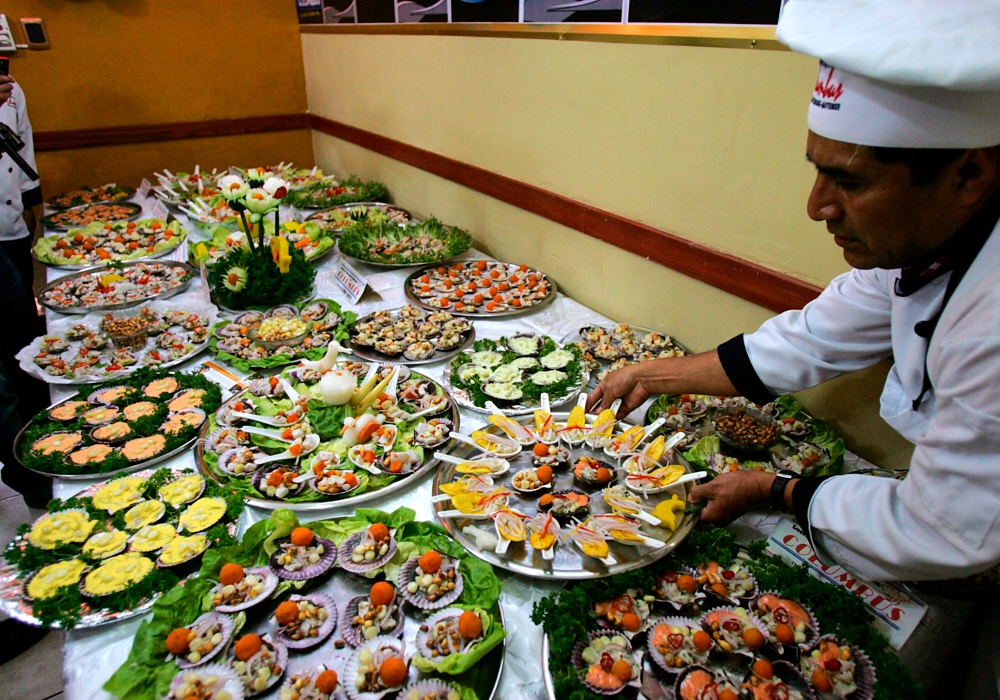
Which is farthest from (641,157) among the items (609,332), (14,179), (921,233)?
(14,179)

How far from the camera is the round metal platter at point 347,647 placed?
128 centimetres

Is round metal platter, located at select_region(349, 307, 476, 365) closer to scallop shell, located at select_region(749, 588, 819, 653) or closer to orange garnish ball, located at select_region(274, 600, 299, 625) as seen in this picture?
orange garnish ball, located at select_region(274, 600, 299, 625)

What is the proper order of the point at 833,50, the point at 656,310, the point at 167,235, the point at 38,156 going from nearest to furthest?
the point at 833,50 → the point at 656,310 → the point at 167,235 → the point at 38,156

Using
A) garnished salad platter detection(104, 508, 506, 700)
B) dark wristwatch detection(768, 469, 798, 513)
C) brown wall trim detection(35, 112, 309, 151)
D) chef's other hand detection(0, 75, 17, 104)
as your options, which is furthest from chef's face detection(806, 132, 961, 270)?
brown wall trim detection(35, 112, 309, 151)

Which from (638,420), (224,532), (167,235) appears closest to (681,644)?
(638,420)

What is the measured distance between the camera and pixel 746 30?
1997mm

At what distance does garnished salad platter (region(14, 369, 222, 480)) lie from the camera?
1.87 m

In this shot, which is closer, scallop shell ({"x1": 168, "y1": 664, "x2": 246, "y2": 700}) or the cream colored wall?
scallop shell ({"x1": 168, "y1": 664, "x2": 246, "y2": 700})

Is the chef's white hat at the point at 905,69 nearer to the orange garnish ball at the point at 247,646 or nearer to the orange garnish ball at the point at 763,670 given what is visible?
the orange garnish ball at the point at 763,670

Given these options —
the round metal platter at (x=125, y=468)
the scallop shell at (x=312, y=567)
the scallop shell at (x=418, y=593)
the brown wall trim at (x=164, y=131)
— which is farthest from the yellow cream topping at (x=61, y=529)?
the brown wall trim at (x=164, y=131)

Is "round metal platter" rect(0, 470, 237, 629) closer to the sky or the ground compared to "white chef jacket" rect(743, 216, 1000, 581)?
closer to the ground

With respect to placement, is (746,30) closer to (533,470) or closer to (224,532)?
(533,470)

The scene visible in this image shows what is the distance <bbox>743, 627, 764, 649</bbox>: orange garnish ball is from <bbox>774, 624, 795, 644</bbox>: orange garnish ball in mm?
41

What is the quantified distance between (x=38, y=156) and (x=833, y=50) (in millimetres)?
5729
